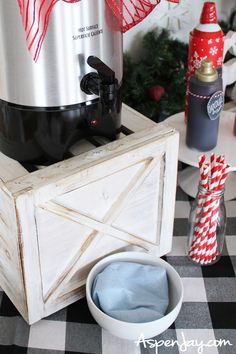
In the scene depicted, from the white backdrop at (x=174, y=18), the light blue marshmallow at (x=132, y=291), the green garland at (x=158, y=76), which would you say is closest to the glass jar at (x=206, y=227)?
the light blue marshmallow at (x=132, y=291)

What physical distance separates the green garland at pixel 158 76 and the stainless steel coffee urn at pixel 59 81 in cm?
37

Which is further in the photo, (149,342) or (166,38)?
(166,38)

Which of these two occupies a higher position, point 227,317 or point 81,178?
Answer: point 81,178

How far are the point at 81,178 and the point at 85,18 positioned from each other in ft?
0.66

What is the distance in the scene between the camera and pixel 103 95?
2.31ft

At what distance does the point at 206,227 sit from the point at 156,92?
0.39 metres

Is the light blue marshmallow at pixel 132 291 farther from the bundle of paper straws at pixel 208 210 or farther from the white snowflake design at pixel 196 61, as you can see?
the white snowflake design at pixel 196 61

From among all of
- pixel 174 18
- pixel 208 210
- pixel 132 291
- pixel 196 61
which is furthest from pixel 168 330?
pixel 174 18

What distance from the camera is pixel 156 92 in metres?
1.16

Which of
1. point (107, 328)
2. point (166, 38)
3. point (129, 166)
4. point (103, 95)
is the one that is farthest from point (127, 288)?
point (166, 38)

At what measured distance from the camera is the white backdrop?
1.25 metres

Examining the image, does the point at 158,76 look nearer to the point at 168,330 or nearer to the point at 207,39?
the point at 207,39

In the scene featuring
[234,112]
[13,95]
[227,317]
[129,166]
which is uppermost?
[13,95]

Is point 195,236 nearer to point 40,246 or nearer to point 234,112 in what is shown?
point 40,246
